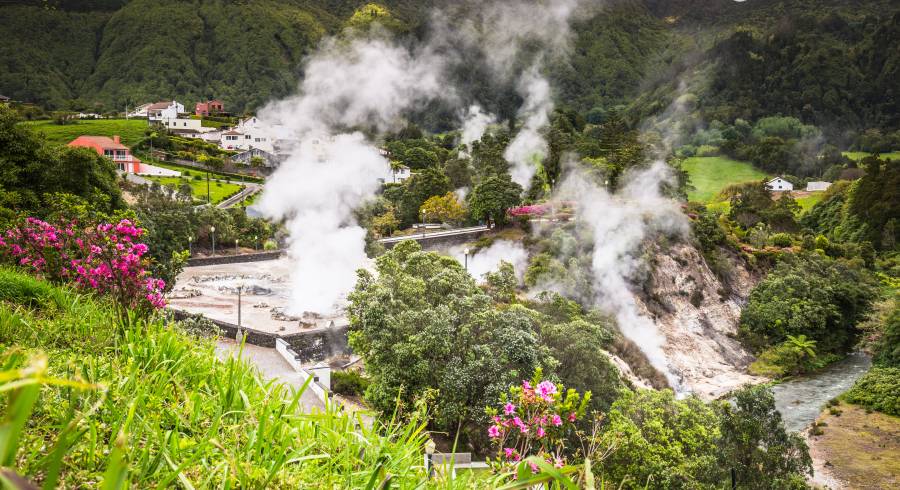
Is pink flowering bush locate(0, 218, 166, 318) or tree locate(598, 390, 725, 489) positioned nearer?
pink flowering bush locate(0, 218, 166, 318)

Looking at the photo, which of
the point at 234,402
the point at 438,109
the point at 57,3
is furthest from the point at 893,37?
the point at 57,3

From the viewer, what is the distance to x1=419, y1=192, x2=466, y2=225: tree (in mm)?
33375

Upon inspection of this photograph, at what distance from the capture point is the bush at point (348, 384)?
1375cm

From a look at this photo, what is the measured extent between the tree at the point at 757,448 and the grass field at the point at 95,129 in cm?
4844

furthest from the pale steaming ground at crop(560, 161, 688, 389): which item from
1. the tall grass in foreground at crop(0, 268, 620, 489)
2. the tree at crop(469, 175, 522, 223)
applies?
the tall grass in foreground at crop(0, 268, 620, 489)

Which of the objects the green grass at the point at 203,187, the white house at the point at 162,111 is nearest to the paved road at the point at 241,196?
the green grass at the point at 203,187

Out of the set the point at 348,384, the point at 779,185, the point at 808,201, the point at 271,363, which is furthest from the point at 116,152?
the point at 808,201

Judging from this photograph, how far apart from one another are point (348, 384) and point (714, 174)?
5307 centimetres

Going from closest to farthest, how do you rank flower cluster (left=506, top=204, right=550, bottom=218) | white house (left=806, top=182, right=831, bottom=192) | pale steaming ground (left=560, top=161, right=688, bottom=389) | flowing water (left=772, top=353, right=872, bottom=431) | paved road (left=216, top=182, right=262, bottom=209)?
flowing water (left=772, top=353, right=872, bottom=431), pale steaming ground (left=560, top=161, right=688, bottom=389), flower cluster (left=506, top=204, right=550, bottom=218), paved road (left=216, top=182, right=262, bottom=209), white house (left=806, top=182, right=831, bottom=192)

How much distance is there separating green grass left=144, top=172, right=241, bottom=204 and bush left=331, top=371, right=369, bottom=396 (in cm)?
2603

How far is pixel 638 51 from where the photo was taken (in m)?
98.1

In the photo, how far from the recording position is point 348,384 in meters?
13.9

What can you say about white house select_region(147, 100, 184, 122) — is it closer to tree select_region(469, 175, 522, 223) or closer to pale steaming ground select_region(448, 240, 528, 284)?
tree select_region(469, 175, 522, 223)

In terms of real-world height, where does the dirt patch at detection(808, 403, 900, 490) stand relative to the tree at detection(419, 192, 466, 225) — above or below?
below
